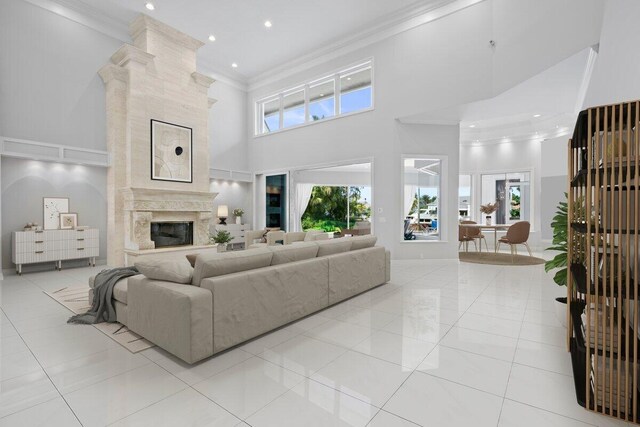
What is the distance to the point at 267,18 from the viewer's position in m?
7.59

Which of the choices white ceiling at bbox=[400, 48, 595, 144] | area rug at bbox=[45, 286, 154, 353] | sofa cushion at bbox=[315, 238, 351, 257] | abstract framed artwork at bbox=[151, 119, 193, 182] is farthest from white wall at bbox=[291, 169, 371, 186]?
area rug at bbox=[45, 286, 154, 353]

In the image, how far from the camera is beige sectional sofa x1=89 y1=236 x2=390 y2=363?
2473 mm

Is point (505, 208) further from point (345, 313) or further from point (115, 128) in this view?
point (115, 128)

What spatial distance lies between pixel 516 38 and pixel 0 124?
31.5ft

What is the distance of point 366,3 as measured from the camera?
6992mm

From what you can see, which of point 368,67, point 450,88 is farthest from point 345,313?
point 368,67

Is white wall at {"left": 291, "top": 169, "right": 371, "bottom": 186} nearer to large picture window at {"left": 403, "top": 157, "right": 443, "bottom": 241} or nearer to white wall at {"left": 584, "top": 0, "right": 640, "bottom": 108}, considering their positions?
large picture window at {"left": 403, "top": 157, "right": 443, "bottom": 241}

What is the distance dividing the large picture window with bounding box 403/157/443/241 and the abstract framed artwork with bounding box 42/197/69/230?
25.5ft

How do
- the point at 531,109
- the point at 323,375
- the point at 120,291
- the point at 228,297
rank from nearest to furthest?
the point at 323,375 → the point at 228,297 → the point at 120,291 → the point at 531,109

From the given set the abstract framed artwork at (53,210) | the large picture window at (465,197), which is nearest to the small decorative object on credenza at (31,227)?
the abstract framed artwork at (53,210)

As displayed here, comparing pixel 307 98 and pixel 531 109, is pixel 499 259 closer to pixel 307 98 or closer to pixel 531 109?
pixel 531 109

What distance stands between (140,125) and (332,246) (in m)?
5.91

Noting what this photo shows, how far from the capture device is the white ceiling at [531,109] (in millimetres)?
5059

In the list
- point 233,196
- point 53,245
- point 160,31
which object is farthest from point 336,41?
point 53,245
